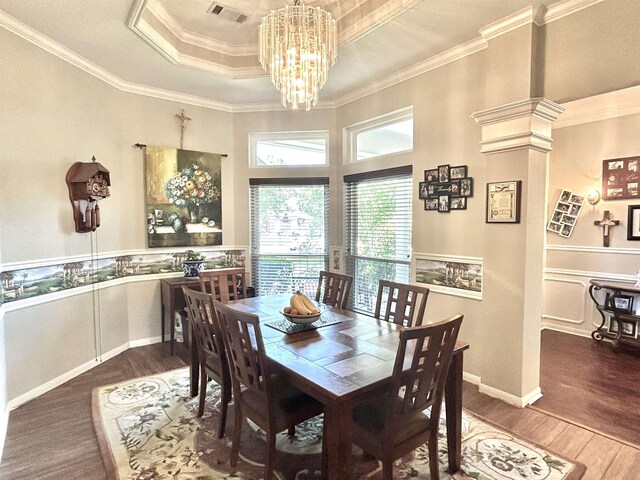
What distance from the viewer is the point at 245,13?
3.18 meters

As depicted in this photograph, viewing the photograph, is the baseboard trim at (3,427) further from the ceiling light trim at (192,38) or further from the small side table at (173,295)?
the ceiling light trim at (192,38)

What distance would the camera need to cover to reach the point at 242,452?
2299 mm

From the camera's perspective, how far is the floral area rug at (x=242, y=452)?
2.10m

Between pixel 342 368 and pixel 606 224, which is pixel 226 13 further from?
pixel 606 224

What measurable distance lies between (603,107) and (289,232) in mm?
4271

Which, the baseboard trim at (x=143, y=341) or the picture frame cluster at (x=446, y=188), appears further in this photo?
the baseboard trim at (x=143, y=341)

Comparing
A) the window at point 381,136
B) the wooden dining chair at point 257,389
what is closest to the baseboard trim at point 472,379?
the wooden dining chair at point 257,389

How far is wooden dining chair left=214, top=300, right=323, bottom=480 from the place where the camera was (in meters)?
1.87

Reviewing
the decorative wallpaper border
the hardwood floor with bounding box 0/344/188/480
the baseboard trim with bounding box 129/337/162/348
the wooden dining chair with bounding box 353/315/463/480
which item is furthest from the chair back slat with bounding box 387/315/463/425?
the baseboard trim with bounding box 129/337/162/348

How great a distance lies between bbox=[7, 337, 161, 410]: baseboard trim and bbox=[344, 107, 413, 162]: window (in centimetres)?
343

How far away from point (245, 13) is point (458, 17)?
5.97 ft

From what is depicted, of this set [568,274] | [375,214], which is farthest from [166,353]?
[568,274]

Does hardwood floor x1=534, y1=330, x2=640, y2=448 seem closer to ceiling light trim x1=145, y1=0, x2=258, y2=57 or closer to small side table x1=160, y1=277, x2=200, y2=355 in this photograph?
small side table x1=160, y1=277, x2=200, y2=355

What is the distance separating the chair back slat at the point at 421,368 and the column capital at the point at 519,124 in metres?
1.75
